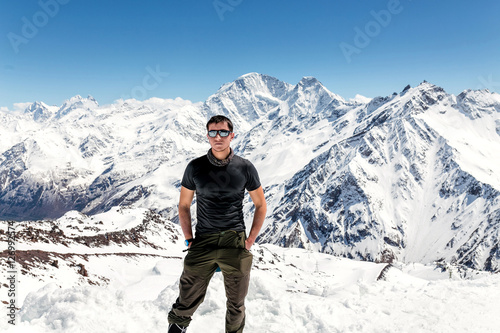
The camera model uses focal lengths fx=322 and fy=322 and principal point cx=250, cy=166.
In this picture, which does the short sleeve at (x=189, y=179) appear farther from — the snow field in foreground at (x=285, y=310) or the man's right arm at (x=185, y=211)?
the snow field in foreground at (x=285, y=310)

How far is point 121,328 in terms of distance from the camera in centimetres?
886

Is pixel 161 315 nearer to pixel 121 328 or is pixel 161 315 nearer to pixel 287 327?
pixel 121 328

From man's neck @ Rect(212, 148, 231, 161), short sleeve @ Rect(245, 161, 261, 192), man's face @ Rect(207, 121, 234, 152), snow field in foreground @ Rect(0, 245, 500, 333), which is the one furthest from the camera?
snow field in foreground @ Rect(0, 245, 500, 333)

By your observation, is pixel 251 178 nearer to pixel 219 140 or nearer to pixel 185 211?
pixel 219 140

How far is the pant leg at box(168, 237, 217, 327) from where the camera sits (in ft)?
23.5

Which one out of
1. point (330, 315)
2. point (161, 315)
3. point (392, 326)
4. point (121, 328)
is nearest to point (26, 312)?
point (121, 328)

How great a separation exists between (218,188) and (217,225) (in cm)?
86

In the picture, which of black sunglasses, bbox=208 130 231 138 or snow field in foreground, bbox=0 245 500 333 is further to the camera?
snow field in foreground, bbox=0 245 500 333

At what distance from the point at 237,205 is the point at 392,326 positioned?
20.9 ft

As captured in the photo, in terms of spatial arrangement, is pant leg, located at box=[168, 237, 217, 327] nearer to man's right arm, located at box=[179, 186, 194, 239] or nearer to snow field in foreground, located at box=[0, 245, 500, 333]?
man's right arm, located at box=[179, 186, 194, 239]

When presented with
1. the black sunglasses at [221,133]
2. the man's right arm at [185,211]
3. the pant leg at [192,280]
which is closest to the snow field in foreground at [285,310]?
the pant leg at [192,280]

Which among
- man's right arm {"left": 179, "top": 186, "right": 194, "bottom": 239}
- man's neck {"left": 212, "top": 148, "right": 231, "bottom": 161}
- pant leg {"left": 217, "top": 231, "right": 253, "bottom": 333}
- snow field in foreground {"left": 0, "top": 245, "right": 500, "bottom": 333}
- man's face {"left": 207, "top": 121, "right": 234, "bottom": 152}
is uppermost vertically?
man's face {"left": 207, "top": 121, "right": 234, "bottom": 152}

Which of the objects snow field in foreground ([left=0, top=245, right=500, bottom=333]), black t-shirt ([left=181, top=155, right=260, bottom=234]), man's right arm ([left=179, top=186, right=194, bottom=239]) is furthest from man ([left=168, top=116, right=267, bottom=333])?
snow field in foreground ([left=0, top=245, right=500, bottom=333])

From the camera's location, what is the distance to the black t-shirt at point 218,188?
283 inches
